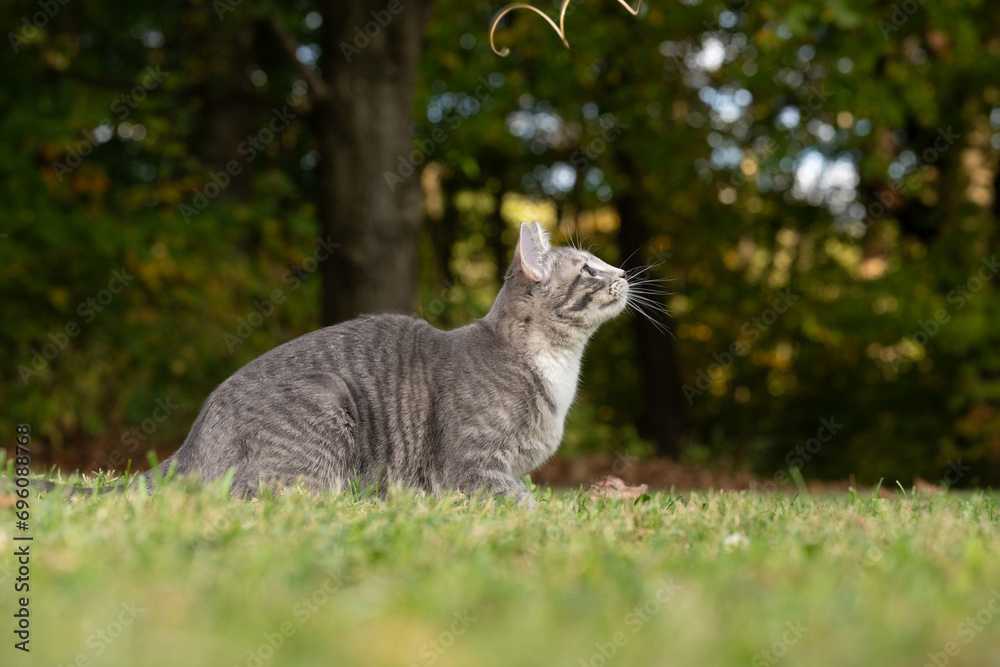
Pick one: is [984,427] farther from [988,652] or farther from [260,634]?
[260,634]

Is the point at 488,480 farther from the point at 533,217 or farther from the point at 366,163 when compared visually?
the point at 533,217

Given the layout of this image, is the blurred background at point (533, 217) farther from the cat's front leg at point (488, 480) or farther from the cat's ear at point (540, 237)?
the cat's front leg at point (488, 480)

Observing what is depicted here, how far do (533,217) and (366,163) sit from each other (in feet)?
15.6

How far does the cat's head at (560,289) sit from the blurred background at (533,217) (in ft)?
11.0

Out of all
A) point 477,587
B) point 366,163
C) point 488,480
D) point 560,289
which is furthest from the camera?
point 366,163

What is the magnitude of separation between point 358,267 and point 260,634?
246 inches

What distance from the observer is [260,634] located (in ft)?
6.98

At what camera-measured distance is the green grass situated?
2088mm

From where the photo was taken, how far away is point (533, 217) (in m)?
12.7

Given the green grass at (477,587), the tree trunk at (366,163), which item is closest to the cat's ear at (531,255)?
the green grass at (477,587)

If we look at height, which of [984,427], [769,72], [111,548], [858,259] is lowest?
[984,427]

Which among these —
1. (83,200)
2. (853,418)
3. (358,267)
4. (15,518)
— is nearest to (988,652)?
(15,518)

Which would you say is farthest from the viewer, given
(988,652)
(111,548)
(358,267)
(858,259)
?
(858,259)

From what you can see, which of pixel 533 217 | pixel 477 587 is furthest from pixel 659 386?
pixel 477 587
